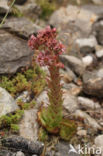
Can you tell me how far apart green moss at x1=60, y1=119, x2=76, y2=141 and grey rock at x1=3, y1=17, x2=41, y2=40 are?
7.94ft

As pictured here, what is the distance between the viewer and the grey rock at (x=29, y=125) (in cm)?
417

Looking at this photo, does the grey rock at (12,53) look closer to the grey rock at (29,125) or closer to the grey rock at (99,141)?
the grey rock at (29,125)

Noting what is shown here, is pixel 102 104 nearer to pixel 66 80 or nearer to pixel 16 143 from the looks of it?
pixel 66 80

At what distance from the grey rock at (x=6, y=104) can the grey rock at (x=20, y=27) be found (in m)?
1.78

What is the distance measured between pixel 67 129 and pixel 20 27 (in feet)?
9.25

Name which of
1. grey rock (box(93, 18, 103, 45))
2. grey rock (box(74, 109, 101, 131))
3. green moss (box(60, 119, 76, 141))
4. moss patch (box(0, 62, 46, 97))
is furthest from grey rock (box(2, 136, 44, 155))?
grey rock (box(93, 18, 103, 45))

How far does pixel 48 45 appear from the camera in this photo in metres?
3.33

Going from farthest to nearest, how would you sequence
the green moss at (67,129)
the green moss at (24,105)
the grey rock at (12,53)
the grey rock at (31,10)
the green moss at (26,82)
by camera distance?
the grey rock at (31,10) < the grey rock at (12,53) < the green moss at (26,82) < the green moss at (24,105) < the green moss at (67,129)

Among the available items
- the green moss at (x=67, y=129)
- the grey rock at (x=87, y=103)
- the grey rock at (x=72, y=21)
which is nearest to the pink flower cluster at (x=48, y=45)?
the green moss at (x=67, y=129)

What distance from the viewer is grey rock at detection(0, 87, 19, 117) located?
417cm

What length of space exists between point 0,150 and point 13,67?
2.06m

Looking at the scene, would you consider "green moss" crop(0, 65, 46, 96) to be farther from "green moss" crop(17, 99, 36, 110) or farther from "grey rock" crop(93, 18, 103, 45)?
"grey rock" crop(93, 18, 103, 45)

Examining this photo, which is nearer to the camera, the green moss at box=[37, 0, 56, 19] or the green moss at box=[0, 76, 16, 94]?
the green moss at box=[0, 76, 16, 94]

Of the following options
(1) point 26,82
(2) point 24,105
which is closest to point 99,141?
(2) point 24,105
